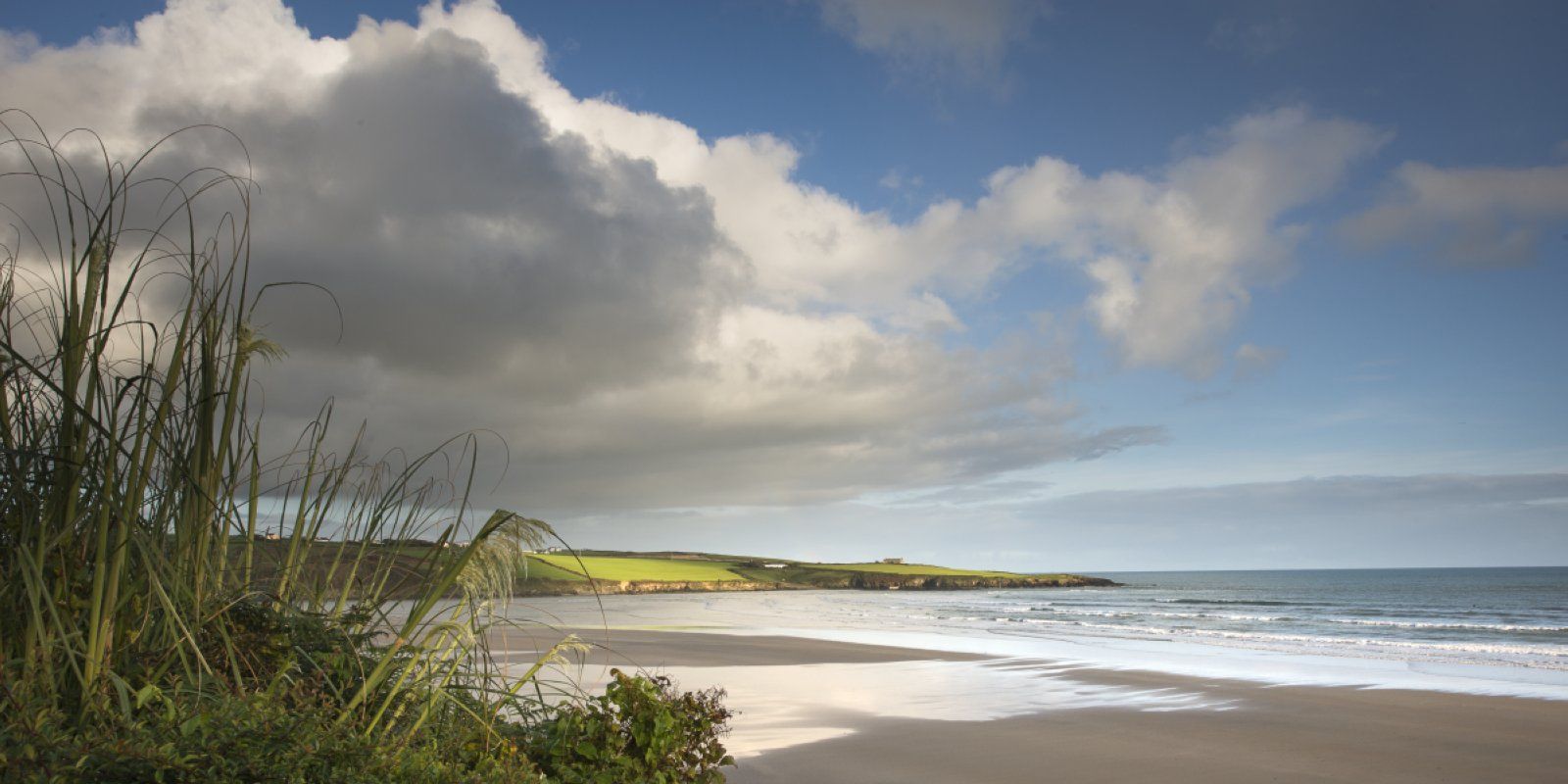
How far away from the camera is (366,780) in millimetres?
3029

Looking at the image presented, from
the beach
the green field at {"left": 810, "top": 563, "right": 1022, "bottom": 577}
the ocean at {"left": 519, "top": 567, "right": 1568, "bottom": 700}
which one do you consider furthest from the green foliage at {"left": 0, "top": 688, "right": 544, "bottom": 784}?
the green field at {"left": 810, "top": 563, "right": 1022, "bottom": 577}

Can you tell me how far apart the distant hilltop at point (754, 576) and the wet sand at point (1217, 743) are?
201 ft

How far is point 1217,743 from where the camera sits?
422 inches

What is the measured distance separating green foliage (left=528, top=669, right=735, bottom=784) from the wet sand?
5.90 ft

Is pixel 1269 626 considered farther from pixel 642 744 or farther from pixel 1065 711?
pixel 642 744

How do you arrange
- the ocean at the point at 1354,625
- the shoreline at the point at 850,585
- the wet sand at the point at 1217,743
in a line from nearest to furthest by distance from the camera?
the wet sand at the point at 1217,743 < the ocean at the point at 1354,625 < the shoreline at the point at 850,585

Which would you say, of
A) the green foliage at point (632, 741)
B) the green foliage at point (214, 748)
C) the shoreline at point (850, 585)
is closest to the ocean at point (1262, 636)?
the green foliage at point (632, 741)

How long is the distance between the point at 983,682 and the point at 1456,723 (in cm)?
663

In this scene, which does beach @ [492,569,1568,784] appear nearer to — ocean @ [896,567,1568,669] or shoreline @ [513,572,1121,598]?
ocean @ [896,567,1568,669]

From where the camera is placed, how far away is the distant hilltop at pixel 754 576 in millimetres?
80000

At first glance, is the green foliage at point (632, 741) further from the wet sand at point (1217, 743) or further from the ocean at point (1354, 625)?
the ocean at point (1354, 625)

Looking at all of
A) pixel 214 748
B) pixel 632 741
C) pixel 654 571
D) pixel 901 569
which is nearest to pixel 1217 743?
pixel 632 741

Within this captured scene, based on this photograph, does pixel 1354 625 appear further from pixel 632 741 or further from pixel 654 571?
pixel 654 571

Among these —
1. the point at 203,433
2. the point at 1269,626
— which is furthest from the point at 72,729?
the point at 1269,626
